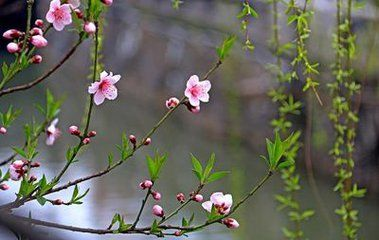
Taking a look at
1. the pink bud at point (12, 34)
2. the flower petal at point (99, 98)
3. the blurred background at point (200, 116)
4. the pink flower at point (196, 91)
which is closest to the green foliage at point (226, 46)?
the pink flower at point (196, 91)

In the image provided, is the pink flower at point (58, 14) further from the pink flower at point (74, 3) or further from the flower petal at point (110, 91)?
the flower petal at point (110, 91)

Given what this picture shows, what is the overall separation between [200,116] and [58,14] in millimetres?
6027

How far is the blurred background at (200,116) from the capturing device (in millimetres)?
4828

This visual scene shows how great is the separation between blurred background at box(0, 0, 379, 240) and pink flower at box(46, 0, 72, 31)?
998mm

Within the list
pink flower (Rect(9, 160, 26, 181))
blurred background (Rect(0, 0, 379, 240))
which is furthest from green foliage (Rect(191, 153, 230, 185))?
blurred background (Rect(0, 0, 379, 240))

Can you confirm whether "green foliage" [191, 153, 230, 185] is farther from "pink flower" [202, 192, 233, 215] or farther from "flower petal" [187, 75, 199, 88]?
"flower petal" [187, 75, 199, 88]

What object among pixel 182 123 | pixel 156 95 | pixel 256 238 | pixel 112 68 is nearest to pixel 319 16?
pixel 256 238

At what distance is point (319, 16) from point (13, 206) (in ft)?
15.2

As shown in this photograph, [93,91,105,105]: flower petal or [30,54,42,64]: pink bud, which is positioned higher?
[30,54,42,64]: pink bud

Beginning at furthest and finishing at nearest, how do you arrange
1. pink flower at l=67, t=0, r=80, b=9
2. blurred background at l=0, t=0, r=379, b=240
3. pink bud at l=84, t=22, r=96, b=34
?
blurred background at l=0, t=0, r=379, b=240 → pink flower at l=67, t=0, r=80, b=9 → pink bud at l=84, t=22, r=96, b=34

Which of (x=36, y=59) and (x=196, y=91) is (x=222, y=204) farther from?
(x=36, y=59)

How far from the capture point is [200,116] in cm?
718

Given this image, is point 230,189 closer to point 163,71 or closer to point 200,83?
point 163,71

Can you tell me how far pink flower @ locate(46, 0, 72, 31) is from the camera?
115 cm
